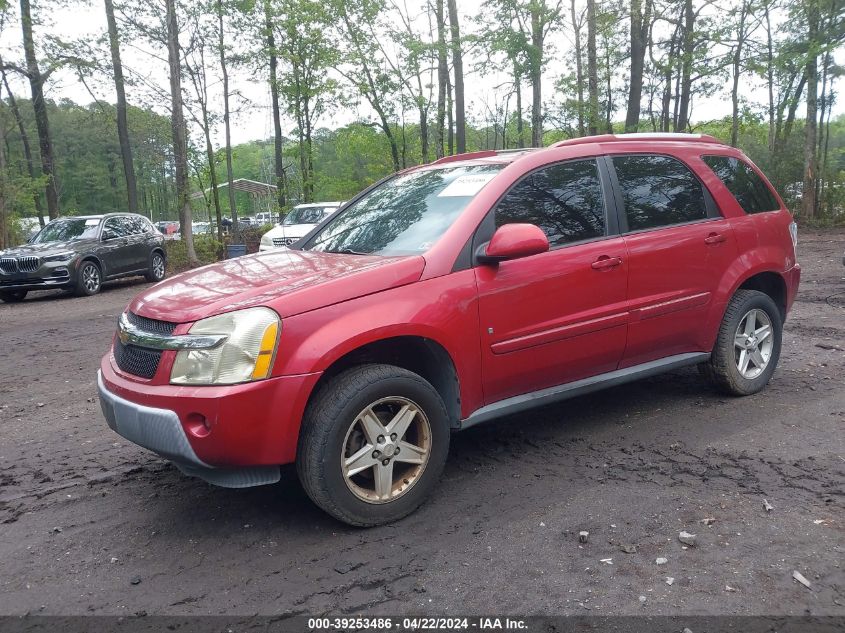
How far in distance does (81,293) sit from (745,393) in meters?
13.2

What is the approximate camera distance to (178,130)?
1930 cm

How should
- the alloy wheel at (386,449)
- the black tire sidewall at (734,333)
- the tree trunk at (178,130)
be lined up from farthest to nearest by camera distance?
the tree trunk at (178,130)
the black tire sidewall at (734,333)
the alloy wheel at (386,449)

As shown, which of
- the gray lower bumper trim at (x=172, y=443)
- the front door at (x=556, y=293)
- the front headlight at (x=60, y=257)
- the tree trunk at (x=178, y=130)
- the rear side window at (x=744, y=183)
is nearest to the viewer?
the gray lower bumper trim at (x=172, y=443)

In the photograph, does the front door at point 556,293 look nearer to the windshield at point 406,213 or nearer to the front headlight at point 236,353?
the windshield at point 406,213

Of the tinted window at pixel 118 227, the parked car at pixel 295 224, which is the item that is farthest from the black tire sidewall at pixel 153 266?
the parked car at pixel 295 224

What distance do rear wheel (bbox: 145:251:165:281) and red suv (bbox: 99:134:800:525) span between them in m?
13.5

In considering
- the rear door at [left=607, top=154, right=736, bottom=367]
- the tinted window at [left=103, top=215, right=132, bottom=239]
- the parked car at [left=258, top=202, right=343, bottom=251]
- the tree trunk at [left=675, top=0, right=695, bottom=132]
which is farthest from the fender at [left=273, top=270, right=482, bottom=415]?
the tree trunk at [left=675, top=0, right=695, bottom=132]

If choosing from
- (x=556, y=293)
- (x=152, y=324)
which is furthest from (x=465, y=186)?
(x=152, y=324)

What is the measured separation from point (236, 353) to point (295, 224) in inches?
574

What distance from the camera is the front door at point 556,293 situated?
366 centimetres

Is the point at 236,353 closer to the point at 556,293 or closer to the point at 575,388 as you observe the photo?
the point at 556,293

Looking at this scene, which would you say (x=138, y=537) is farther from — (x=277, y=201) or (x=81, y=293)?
(x=277, y=201)

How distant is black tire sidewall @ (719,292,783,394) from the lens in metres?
4.79

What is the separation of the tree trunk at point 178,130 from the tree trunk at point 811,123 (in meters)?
17.5
